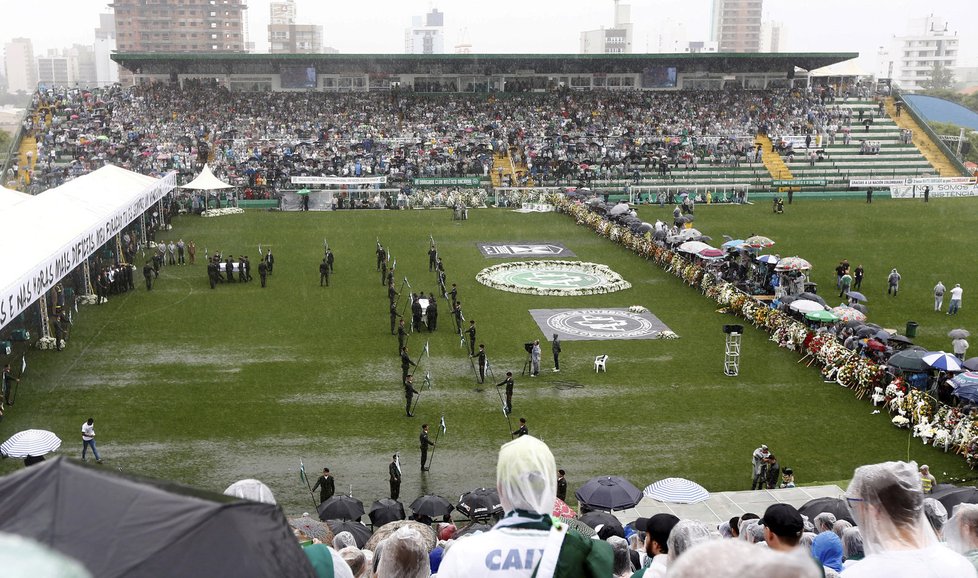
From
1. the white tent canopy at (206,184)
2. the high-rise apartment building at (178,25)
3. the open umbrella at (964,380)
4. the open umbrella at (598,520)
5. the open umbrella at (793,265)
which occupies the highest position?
the high-rise apartment building at (178,25)

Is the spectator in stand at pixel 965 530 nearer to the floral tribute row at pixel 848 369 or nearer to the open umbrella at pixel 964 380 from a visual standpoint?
the floral tribute row at pixel 848 369

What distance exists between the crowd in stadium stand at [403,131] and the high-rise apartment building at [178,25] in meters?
102

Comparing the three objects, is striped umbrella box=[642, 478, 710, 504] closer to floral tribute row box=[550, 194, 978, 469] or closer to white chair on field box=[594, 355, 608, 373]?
floral tribute row box=[550, 194, 978, 469]

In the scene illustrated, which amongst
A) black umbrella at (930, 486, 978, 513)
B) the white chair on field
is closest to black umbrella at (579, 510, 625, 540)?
black umbrella at (930, 486, 978, 513)

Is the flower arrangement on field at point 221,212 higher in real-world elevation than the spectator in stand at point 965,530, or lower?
lower

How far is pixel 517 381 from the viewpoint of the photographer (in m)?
22.3

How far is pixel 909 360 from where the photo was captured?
66.0ft

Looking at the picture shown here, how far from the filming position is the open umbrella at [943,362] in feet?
63.4

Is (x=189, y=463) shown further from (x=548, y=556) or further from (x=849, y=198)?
(x=849, y=198)

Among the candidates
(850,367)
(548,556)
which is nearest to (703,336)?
(850,367)

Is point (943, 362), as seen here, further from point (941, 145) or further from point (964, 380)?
point (941, 145)

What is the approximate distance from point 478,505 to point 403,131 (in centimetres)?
5284

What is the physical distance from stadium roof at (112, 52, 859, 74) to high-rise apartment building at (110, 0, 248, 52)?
9786 centimetres

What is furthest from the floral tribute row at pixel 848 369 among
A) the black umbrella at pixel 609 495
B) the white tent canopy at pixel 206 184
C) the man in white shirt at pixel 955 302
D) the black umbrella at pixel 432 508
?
the white tent canopy at pixel 206 184
